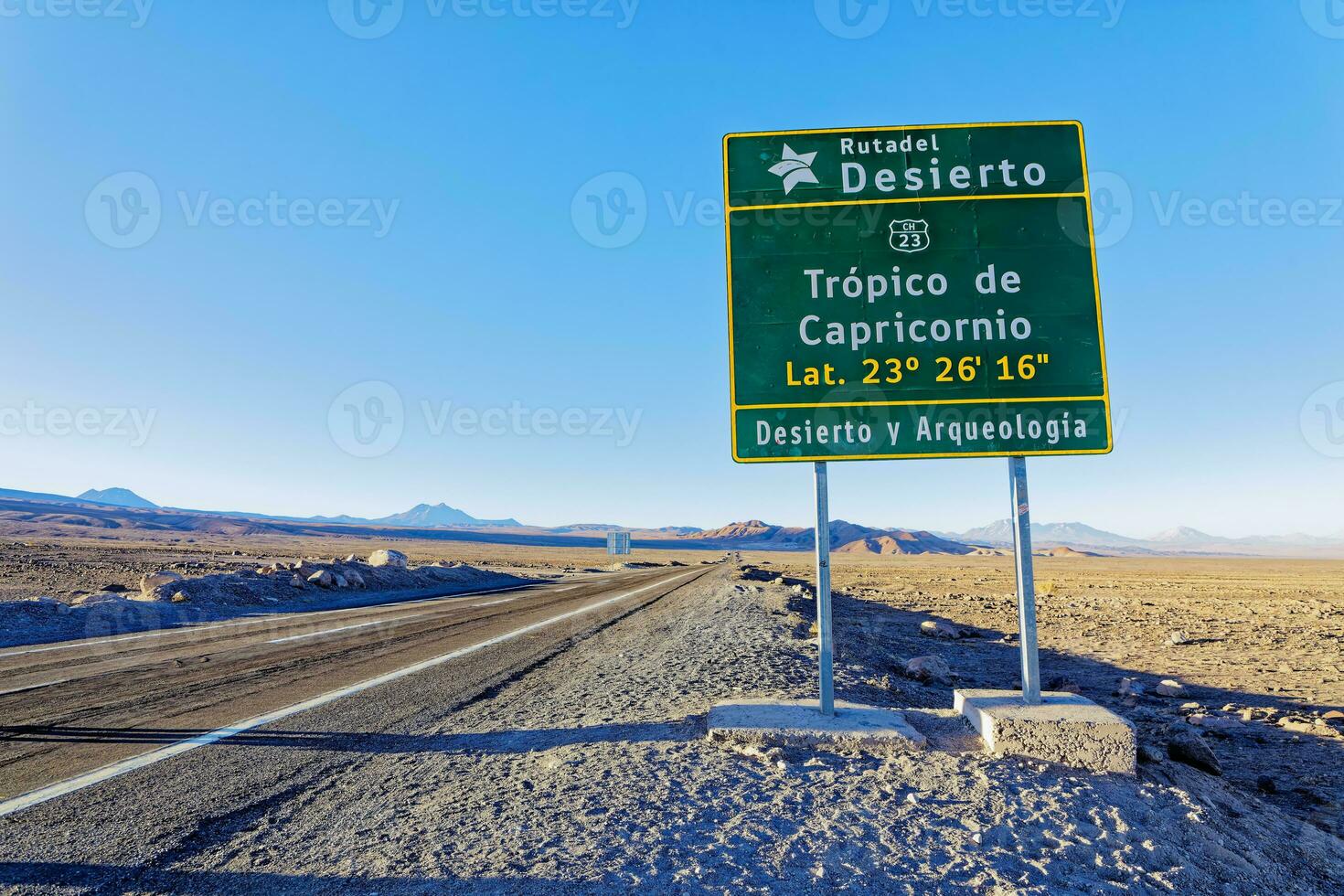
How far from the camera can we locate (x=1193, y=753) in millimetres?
5480

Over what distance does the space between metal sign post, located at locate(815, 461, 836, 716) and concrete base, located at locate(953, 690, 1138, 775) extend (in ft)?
3.64

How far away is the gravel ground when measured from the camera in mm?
2994

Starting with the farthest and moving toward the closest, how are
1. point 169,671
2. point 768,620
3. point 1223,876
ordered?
point 768,620
point 169,671
point 1223,876

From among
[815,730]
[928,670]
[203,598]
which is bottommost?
[928,670]

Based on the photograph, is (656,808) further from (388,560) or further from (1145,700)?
(388,560)

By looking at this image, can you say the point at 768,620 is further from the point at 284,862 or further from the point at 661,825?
the point at 284,862

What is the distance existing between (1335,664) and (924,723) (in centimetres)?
1212

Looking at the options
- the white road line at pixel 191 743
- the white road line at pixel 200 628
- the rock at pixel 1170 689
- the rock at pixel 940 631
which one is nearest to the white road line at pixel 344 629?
the white road line at pixel 200 628

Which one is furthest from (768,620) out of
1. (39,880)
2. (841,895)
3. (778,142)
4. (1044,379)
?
(39,880)

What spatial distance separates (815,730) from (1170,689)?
8.26 m

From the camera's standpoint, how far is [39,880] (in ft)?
9.51

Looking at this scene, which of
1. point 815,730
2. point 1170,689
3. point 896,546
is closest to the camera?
point 815,730

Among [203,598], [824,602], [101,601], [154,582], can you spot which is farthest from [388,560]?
[824,602]

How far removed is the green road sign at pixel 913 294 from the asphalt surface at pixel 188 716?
400cm
